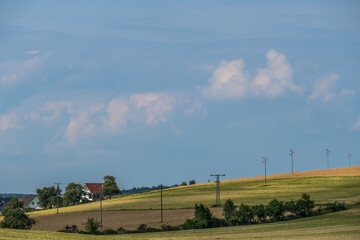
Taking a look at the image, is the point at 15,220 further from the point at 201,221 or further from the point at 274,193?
the point at 274,193

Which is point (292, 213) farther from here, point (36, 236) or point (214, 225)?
point (36, 236)

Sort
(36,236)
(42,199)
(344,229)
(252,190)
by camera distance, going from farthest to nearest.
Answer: (42,199) < (252,190) < (344,229) < (36,236)

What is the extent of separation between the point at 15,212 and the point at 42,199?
132 meters

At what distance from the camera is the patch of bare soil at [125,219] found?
262 feet

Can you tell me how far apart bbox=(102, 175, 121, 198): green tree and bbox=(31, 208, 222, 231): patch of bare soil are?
74.9 meters

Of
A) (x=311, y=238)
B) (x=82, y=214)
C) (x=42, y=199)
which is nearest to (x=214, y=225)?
(x=311, y=238)

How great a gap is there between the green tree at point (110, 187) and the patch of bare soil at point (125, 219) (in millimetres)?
74870

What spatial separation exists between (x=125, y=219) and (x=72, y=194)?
303 feet

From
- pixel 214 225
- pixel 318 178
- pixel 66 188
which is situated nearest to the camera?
pixel 214 225

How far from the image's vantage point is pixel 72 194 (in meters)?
176

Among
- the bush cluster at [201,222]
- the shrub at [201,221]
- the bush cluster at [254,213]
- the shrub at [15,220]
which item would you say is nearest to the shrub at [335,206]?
the bush cluster at [254,213]

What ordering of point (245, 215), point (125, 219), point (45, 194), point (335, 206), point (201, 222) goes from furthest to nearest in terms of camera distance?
1. point (45, 194)
2. point (125, 219)
3. point (335, 206)
4. point (245, 215)
5. point (201, 222)

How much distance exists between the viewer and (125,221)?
278 ft

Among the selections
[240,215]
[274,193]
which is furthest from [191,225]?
[274,193]
